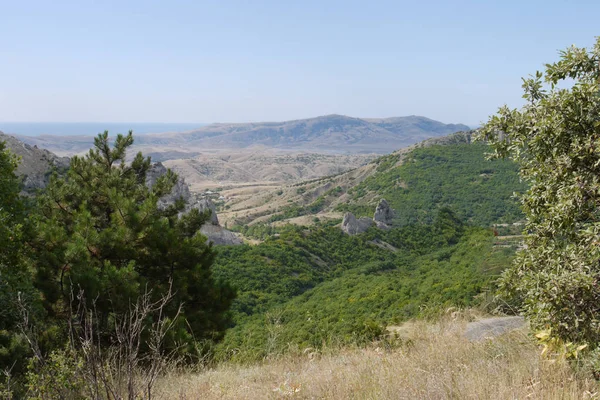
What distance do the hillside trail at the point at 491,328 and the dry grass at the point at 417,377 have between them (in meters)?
0.32

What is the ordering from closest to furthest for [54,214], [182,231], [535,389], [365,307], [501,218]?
[535,389]
[54,214]
[182,231]
[365,307]
[501,218]

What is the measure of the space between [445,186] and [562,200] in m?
76.5

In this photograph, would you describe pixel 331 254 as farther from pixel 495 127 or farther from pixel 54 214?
pixel 495 127

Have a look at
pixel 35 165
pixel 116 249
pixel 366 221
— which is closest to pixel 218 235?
pixel 366 221

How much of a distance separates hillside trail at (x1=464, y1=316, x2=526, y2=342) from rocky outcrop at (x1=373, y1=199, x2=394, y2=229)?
4972 centimetres

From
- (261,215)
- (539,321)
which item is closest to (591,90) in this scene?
(539,321)

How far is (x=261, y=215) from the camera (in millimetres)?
95188

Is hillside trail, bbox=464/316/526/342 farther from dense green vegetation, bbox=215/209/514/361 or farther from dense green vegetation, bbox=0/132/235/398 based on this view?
dense green vegetation, bbox=0/132/235/398

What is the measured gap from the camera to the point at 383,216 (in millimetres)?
58500

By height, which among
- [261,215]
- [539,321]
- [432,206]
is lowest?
[261,215]

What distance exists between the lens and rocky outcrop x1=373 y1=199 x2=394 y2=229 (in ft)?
186

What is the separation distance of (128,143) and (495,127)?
1180 centimetres

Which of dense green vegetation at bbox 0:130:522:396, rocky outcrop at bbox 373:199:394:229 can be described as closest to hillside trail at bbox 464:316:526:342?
dense green vegetation at bbox 0:130:522:396

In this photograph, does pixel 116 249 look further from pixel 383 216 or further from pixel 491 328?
pixel 383 216
